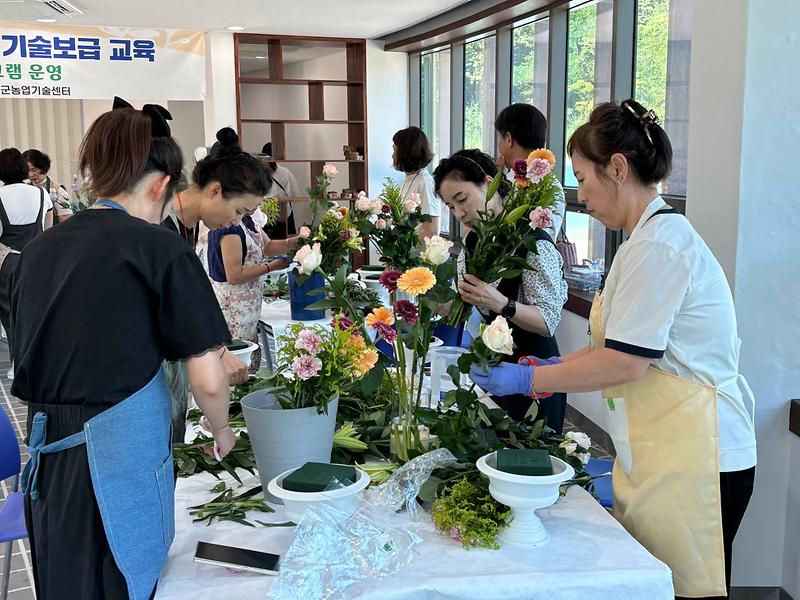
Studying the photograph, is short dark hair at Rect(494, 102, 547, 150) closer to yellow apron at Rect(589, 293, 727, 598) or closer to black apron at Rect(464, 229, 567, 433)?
black apron at Rect(464, 229, 567, 433)

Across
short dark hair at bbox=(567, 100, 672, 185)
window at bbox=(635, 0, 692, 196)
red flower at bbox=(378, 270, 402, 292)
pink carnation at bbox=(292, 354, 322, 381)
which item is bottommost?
pink carnation at bbox=(292, 354, 322, 381)

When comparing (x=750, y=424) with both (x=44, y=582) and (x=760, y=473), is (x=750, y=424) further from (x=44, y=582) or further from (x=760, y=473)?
(x=44, y=582)

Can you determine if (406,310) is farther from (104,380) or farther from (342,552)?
(104,380)

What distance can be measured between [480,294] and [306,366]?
2.44 ft

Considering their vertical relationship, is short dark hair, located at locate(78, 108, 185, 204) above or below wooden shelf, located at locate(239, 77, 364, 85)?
below

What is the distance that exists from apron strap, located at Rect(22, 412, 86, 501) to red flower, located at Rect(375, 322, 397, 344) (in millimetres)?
609

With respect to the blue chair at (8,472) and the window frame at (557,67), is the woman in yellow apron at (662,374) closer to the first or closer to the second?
the blue chair at (8,472)

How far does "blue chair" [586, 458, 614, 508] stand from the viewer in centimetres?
214

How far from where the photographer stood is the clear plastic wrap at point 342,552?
4.32 ft

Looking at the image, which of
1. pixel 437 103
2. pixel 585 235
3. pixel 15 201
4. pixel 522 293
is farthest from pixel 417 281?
pixel 437 103

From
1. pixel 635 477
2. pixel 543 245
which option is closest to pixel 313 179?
pixel 543 245

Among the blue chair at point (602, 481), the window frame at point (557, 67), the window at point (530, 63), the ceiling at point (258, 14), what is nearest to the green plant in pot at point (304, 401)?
the blue chair at point (602, 481)

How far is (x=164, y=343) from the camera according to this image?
1376 millimetres

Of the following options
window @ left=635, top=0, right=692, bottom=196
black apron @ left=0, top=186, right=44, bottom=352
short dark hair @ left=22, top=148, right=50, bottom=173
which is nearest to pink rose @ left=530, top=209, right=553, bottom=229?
window @ left=635, top=0, right=692, bottom=196
